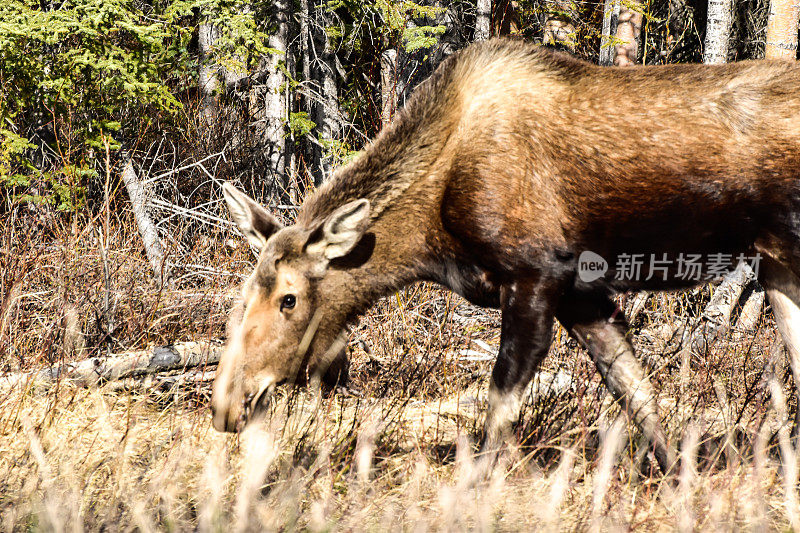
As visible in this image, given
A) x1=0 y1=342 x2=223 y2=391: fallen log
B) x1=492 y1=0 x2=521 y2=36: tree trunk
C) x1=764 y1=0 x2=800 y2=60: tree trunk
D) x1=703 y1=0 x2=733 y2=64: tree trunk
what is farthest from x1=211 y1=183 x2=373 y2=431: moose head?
x1=492 y1=0 x2=521 y2=36: tree trunk

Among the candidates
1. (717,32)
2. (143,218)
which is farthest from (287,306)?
(717,32)

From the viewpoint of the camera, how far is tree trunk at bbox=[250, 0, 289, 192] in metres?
8.30

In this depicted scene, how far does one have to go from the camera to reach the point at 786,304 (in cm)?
459

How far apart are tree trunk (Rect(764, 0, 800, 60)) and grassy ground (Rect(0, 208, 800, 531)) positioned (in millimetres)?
2812

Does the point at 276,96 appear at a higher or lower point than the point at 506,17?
lower

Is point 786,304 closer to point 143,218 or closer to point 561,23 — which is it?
point 143,218

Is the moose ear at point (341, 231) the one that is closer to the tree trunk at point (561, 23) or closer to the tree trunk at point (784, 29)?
the tree trunk at point (784, 29)

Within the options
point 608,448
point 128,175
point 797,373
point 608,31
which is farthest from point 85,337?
point 608,31

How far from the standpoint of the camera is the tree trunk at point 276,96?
830cm

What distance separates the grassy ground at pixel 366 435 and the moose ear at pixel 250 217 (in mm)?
961

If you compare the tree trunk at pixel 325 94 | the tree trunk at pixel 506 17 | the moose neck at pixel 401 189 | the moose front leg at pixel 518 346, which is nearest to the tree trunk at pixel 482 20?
the tree trunk at pixel 325 94

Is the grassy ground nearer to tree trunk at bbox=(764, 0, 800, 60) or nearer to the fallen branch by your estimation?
the fallen branch

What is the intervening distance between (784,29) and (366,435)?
7200 millimetres

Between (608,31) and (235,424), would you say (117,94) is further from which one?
(608,31)
